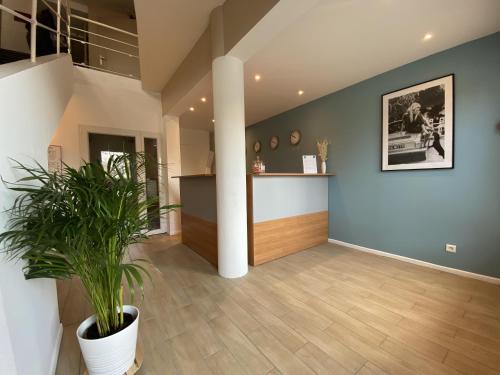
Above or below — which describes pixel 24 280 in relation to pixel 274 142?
below

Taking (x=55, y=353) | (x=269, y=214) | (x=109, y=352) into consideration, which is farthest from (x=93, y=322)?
(x=269, y=214)

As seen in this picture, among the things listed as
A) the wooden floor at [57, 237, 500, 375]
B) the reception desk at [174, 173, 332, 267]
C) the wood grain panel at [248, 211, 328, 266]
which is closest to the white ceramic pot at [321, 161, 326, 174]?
the reception desk at [174, 173, 332, 267]

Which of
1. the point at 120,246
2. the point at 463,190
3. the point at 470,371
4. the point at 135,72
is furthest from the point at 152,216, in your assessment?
the point at 135,72

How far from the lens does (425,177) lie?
8.50 feet

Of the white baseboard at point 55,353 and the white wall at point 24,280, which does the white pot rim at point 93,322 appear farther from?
the white baseboard at point 55,353

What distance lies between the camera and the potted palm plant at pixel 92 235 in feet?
2.98

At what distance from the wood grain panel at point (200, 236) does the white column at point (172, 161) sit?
821 mm

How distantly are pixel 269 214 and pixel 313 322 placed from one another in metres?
1.37

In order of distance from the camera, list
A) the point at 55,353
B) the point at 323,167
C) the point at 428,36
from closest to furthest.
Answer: the point at 55,353, the point at 428,36, the point at 323,167

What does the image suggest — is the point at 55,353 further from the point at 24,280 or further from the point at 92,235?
the point at 92,235

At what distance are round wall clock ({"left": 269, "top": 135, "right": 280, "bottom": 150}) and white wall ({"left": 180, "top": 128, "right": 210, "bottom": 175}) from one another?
7.54 feet

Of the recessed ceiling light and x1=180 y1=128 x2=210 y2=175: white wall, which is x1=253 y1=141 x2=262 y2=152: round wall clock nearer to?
x1=180 y1=128 x2=210 y2=175: white wall

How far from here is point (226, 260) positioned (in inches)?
92.4

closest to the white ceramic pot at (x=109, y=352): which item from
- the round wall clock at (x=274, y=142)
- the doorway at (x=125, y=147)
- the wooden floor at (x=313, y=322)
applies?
the wooden floor at (x=313, y=322)
